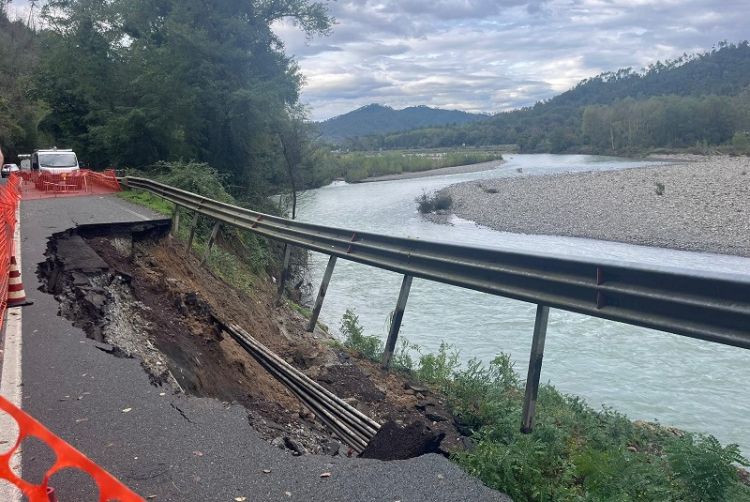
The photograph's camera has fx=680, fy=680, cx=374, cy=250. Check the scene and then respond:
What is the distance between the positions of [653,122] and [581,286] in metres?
105

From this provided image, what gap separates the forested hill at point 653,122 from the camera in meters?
94.2

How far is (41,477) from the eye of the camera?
3.62 meters

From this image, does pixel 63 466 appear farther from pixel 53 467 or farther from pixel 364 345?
pixel 364 345

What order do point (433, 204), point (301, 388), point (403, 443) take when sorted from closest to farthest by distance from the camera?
point (403, 443)
point (301, 388)
point (433, 204)

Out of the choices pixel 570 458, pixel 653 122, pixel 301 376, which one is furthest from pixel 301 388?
pixel 653 122

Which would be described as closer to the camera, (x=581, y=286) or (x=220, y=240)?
(x=581, y=286)

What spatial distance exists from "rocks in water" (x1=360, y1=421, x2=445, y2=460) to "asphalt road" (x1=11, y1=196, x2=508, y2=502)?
0.17m

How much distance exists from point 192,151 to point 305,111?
500 centimetres

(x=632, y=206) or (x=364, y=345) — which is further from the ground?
(x=364, y=345)

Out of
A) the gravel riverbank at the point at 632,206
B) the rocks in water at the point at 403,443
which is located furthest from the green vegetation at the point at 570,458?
the gravel riverbank at the point at 632,206

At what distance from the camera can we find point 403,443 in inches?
172

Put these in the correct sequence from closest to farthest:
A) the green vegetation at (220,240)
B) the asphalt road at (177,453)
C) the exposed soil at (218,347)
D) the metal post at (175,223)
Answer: the asphalt road at (177,453) < the exposed soil at (218,347) < the green vegetation at (220,240) < the metal post at (175,223)

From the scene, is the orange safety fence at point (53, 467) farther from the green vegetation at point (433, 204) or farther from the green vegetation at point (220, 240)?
the green vegetation at point (433, 204)

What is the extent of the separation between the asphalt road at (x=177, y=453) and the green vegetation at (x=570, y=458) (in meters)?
0.39
